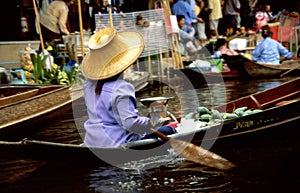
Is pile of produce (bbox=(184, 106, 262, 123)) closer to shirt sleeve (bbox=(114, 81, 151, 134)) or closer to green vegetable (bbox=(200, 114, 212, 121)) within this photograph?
green vegetable (bbox=(200, 114, 212, 121))

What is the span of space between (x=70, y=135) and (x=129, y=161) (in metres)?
2.19

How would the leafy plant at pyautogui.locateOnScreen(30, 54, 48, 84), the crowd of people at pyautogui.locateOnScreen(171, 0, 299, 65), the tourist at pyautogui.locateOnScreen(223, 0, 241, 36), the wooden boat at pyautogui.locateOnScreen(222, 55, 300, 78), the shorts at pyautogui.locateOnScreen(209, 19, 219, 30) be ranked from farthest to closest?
the tourist at pyautogui.locateOnScreen(223, 0, 241, 36) < the shorts at pyautogui.locateOnScreen(209, 19, 219, 30) < the crowd of people at pyautogui.locateOnScreen(171, 0, 299, 65) < the wooden boat at pyautogui.locateOnScreen(222, 55, 300, 78) < the leafy plant at pyautogui.locateOnScreen(30, 54, 48, 84)

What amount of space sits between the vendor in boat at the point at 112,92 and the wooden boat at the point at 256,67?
7.33 metres

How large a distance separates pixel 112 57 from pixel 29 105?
7.67 feet

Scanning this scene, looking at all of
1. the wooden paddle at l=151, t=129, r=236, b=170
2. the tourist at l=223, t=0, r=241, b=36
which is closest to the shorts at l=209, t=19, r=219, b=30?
the tourist at l=223, t=0, r=241, b=36

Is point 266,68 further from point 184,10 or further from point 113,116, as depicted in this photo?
point 113,116

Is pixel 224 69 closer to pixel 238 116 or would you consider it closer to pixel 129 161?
pixel 238 116

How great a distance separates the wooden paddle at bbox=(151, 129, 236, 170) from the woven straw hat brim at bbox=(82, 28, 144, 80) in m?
0.63

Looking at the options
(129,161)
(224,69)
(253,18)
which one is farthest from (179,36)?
(129,161)

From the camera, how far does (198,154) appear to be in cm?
466

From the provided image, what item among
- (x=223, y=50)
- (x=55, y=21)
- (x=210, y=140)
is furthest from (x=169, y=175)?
(x=223, y=50)

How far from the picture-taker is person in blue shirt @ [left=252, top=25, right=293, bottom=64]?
1195 centimetres

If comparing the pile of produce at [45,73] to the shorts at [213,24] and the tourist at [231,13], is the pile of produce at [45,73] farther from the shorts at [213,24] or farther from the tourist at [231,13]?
the tourist at [231,13]

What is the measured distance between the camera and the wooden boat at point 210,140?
14.9ft
